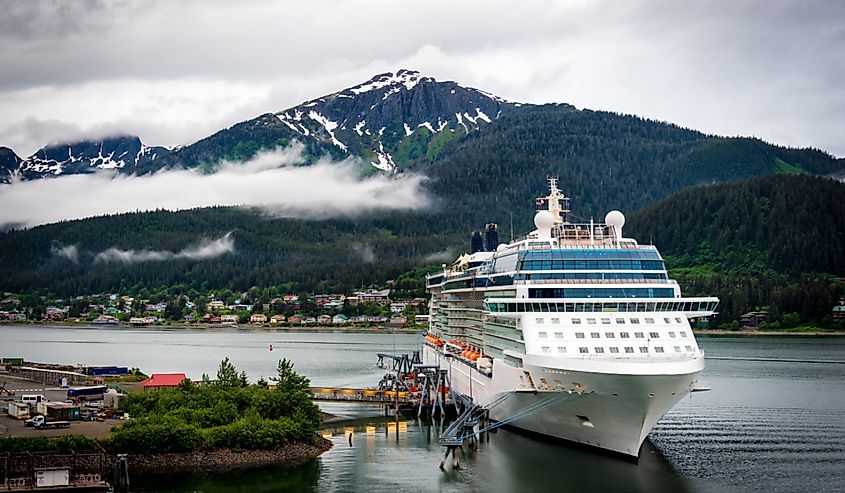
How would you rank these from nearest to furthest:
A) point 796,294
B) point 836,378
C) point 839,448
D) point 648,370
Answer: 1. point 648,370
2. point 839,448
3. point 836,378
4. point 796,294

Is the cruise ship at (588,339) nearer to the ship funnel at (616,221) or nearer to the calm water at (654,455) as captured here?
the ship funnel at (616,221)

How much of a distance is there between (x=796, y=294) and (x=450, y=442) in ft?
439

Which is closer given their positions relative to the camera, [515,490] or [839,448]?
[515,490]

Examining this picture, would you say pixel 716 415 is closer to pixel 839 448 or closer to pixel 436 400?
pixel 839 448

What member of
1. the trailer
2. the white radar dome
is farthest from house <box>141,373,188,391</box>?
the white radar dome

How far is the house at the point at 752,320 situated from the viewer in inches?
6334

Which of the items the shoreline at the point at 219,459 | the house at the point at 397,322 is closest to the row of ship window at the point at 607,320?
the shoreline at the point at 219,459

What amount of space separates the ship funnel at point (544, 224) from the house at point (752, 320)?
384 ft

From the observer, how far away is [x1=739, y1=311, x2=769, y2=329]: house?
16088 cm

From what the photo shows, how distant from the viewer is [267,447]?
158 ft

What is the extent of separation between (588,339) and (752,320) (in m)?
126

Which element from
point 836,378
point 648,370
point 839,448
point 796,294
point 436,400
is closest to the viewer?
point 648,370

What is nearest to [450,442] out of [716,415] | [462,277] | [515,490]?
[515,490]

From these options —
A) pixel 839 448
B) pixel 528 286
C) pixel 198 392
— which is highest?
pixel 528 286
